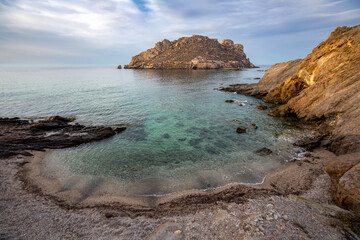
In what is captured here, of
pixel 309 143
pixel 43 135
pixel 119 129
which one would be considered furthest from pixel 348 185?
pixel 43 135

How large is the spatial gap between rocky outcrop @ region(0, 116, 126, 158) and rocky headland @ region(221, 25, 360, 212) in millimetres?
22932

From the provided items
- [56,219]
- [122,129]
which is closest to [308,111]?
[122,129]

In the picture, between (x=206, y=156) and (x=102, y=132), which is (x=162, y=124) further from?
(x=206, y=156)

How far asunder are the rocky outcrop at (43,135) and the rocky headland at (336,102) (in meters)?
22.9

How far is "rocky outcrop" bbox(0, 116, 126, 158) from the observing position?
17.7 metres

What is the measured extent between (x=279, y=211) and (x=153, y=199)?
783 centimetres

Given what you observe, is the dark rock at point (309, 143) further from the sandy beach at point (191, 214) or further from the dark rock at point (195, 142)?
the dark rock at point (195, 142)

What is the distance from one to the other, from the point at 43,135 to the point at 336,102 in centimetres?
3821

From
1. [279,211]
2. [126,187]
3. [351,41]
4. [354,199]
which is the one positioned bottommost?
[126,187]

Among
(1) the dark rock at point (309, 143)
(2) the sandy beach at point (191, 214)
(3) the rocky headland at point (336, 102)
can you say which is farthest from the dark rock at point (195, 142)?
(3) the rocky headland at point (336, 102)

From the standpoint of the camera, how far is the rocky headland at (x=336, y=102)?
1049cm

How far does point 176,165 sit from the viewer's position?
1551cm

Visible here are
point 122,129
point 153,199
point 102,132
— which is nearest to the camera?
point 153,199

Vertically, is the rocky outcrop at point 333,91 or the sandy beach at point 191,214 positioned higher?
the rocky outcrop at point 333,91
